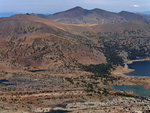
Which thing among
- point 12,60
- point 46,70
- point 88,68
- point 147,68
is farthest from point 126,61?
point 12,60

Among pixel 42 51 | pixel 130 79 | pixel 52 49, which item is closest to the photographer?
pixel 130 79

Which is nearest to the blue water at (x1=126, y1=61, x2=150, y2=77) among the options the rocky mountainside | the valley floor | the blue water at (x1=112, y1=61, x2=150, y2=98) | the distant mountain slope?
the blue water at (x1=112, y1=61, x2=150, y2=98)

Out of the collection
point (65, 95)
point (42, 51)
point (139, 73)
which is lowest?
point (65, 95)

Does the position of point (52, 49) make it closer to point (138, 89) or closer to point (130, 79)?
point (130, 79)

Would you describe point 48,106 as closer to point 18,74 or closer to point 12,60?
point 18,74

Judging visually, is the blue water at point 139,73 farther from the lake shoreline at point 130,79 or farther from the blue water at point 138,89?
the lake shoreline at point 130,79

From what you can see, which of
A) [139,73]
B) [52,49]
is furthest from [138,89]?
[52,49]

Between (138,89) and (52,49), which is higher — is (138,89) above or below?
below

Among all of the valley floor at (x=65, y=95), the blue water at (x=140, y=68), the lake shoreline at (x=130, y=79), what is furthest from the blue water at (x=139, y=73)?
the valley floor at (x=65, y=95)
